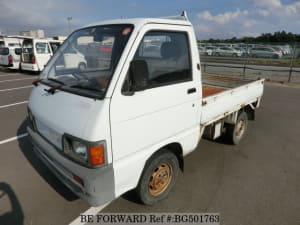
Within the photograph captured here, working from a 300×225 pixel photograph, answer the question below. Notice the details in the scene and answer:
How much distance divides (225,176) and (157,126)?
5.54 feet

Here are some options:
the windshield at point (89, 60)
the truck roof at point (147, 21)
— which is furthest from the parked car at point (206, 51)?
the windshield at point (89, 60)

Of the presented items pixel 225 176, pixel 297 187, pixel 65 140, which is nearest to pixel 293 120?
pixel 297 187

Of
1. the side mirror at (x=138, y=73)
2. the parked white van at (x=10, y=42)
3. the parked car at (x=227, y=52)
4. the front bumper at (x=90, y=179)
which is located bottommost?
the front bumper at (x=90, y=179)

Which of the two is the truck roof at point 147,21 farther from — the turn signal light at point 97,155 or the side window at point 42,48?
the side window at point 42,48

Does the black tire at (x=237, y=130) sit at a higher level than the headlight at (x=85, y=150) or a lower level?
lower

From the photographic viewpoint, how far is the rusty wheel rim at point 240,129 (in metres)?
4.21

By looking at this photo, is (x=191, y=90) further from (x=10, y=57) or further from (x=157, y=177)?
(x=10, y=57)

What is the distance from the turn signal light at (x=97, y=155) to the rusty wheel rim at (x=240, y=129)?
321cm

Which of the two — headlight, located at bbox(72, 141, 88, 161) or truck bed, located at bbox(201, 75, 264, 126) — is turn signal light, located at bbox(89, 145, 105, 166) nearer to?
headlight, located at bbox(72, 141, 88, 161)

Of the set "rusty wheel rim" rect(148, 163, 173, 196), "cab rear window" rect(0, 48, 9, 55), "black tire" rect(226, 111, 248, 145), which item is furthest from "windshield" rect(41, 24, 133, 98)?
"cab rear window" rect(0, 48, 9, 55)

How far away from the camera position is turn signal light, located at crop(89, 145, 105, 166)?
175 cm

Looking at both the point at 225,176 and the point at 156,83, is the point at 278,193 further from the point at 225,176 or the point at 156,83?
the point at 156,83

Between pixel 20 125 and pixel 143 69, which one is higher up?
pixel 143 69

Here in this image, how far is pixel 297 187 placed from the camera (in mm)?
2947
